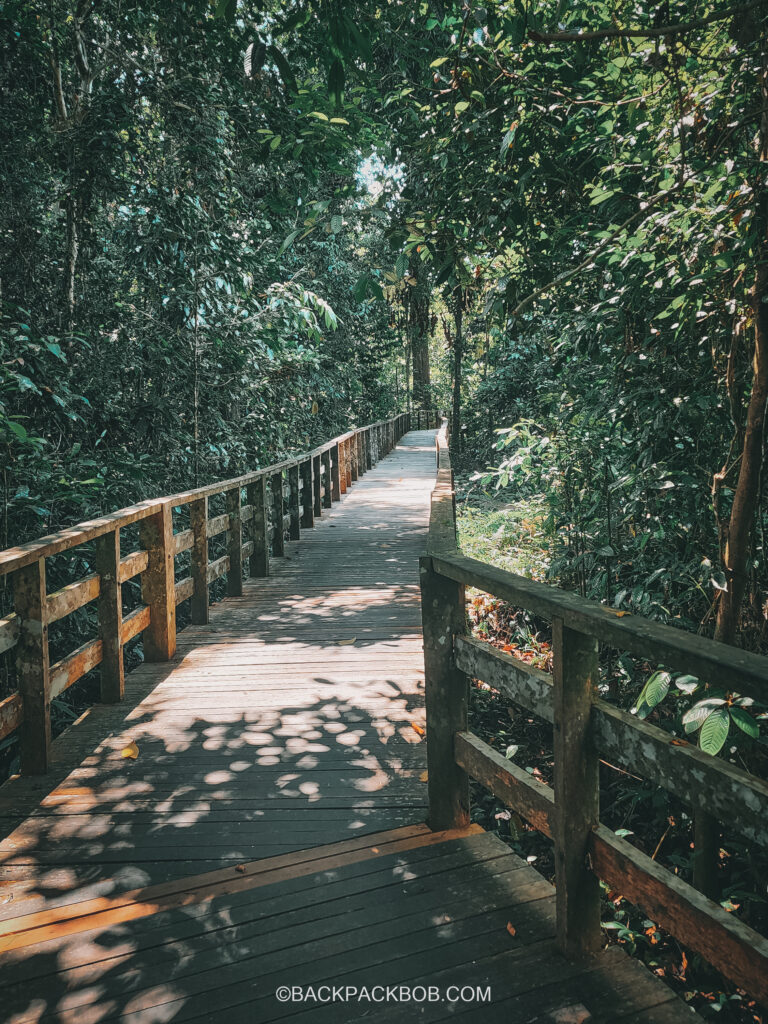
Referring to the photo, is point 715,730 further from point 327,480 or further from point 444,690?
point 327,480

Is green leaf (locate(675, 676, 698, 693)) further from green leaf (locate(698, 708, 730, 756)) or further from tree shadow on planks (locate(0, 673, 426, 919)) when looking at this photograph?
tree shadow on planks (locate(0, 673, 426, 919))

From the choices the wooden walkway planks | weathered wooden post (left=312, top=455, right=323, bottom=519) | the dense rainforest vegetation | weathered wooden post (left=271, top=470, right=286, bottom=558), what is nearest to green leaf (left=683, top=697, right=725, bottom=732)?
the dense rainforest vegetation

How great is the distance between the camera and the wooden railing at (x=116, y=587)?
3445mm

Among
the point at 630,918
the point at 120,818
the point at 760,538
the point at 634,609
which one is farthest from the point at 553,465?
the point at 120,818

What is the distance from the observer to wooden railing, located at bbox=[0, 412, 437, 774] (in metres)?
3.45

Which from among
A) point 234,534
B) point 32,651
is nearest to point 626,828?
point 32,651

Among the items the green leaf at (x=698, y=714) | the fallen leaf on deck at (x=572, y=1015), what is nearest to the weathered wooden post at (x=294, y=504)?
the green leaf at (x=698, y=714)

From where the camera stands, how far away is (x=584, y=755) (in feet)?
7.06

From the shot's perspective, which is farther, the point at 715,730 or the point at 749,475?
the point at 749,475

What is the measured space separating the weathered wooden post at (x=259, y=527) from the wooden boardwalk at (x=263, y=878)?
3036 mm

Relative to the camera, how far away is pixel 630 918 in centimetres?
420

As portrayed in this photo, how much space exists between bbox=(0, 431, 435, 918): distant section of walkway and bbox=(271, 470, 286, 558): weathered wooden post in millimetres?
2513

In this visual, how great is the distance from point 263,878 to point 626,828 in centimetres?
297

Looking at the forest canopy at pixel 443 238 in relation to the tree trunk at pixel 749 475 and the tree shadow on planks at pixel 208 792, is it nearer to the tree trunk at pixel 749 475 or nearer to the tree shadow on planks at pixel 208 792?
the tree trunk at pixel 749 475
